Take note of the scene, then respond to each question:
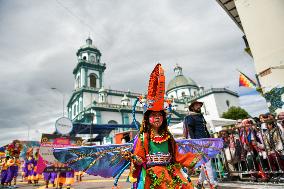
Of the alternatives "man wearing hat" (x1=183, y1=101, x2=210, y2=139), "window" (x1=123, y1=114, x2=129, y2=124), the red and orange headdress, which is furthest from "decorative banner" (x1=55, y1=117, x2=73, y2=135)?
"window" (x1=123, y1=114, x2=129, y2=124)

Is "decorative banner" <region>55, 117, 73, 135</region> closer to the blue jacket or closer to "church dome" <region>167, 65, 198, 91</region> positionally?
the blue jacket

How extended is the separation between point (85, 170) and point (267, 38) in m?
9.23

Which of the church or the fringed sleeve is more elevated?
the church

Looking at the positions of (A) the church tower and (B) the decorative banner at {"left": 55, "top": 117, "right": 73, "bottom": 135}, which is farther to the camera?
(A) the church tower

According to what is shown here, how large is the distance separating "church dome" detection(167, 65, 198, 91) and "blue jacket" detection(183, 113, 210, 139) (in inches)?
2352

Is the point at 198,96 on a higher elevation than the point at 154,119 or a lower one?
higher

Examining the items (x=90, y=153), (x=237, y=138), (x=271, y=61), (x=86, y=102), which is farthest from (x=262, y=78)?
(x=86, y=102)

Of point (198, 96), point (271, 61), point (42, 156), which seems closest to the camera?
point (42, 156)

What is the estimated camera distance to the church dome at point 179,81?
64.4m

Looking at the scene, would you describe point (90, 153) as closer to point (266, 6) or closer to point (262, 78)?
point (262, 78)

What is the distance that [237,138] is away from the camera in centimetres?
666

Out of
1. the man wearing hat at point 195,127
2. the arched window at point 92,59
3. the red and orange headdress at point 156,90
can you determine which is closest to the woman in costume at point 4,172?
the man wearing hat at point 195,127

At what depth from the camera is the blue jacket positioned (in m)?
4.98

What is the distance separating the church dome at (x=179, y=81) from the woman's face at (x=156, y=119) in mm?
61914
